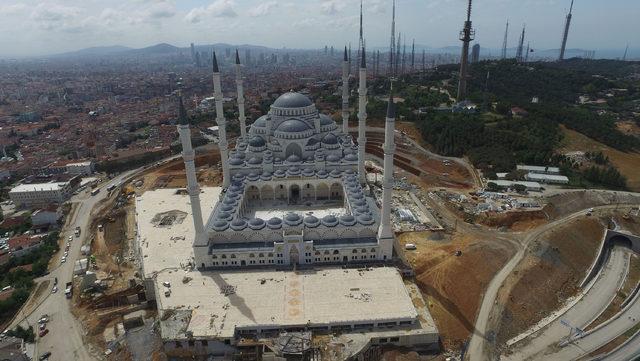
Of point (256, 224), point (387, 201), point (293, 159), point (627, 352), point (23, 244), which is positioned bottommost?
point (627, 352)

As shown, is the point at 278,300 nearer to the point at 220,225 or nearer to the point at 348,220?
the point at 220,225

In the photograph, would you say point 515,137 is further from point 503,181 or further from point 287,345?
point 287,345

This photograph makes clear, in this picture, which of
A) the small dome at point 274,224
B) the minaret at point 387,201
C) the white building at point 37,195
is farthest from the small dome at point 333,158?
the white building at point 37,195

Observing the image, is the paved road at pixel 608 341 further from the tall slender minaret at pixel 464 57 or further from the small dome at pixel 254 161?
the tall slender minaret at pixel 464 57

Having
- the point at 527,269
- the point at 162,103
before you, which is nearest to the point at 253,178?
the point at 527,269

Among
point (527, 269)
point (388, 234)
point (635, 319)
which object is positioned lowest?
point (635, 319)

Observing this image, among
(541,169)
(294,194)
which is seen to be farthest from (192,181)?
(541,169)
